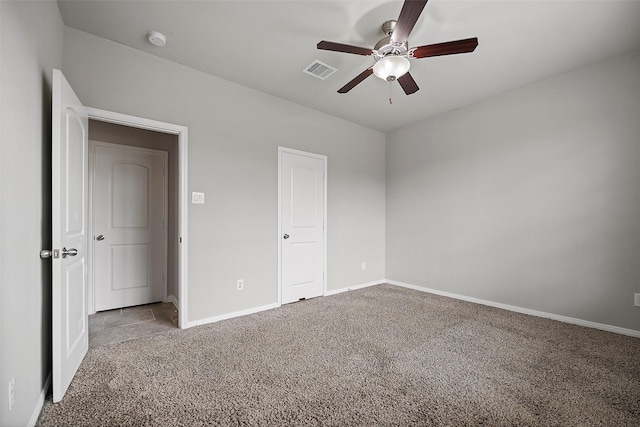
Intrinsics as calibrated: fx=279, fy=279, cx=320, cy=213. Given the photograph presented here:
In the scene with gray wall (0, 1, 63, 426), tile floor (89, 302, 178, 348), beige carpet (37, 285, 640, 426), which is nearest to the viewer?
gray wall (0, 1, 63, 426)

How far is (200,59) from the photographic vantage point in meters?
2.77

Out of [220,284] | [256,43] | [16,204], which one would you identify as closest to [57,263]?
[16,204]

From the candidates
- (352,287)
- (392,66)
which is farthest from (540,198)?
(352,287)

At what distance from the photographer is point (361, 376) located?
1.96 meters

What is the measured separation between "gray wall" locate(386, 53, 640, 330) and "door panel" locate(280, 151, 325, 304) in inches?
63.1

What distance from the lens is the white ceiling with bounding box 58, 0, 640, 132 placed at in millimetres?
2094

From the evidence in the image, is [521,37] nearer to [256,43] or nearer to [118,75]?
[256,43]

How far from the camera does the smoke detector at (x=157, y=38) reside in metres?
2.37

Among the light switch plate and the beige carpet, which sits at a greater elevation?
the light switch plate

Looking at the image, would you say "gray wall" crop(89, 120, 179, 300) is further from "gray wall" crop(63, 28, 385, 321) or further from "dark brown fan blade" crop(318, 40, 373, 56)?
"dark brown fan blade" crop(318, 40, 373, 56)

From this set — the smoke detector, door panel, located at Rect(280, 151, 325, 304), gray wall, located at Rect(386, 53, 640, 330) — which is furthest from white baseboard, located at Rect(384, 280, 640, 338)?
the smoke detector

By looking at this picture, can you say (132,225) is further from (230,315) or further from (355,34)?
(355,34)

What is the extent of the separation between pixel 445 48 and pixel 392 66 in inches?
15.5

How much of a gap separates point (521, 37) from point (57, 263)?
3.85 meters
